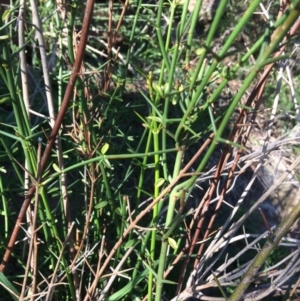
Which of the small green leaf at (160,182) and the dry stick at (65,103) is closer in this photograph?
the dry stick at (65,103)

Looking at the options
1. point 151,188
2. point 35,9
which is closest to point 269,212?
point 151,188

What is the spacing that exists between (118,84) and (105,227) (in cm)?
34

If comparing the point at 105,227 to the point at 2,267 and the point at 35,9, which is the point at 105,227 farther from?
the point at 35,9

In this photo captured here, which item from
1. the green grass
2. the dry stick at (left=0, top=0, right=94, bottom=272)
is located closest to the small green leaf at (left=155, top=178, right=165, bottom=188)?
the green grass

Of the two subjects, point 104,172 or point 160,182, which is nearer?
point 160,182

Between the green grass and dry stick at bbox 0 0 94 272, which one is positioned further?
the green grass

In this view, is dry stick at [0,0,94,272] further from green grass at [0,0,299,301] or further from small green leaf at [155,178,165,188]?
small green leaf at [155,178,165,188]

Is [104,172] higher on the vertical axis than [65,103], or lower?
lower

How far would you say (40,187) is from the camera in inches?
41.6

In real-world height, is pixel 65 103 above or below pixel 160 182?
above

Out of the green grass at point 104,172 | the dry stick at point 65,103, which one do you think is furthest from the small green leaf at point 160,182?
the dry stick at point 65,103

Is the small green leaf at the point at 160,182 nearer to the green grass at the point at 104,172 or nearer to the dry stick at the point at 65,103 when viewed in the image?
the green grass at the point at 104,172

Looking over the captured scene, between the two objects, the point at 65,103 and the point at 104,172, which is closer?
the point at 65,103

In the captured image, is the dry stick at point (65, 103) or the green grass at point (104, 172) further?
the green grass at point (104, 172)
